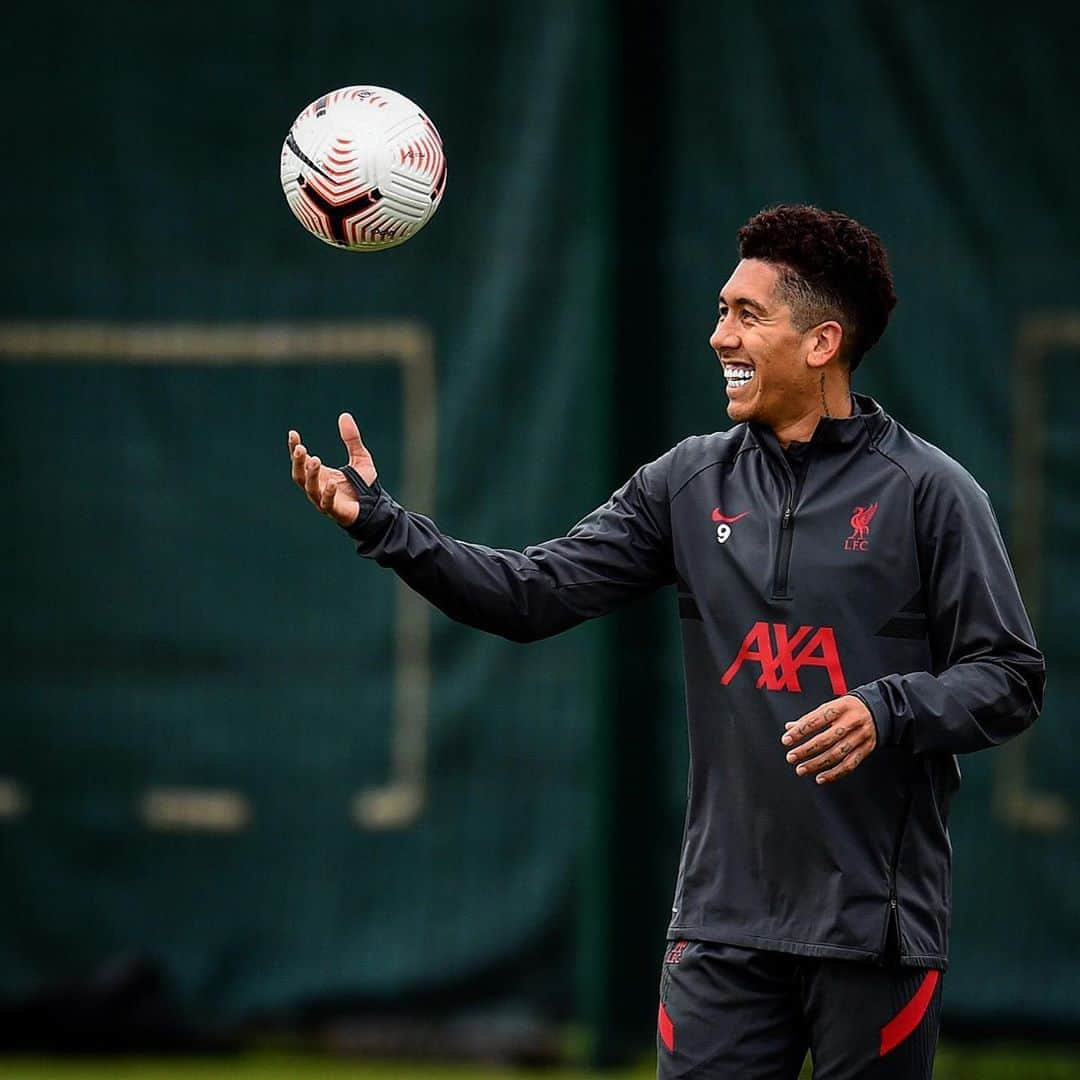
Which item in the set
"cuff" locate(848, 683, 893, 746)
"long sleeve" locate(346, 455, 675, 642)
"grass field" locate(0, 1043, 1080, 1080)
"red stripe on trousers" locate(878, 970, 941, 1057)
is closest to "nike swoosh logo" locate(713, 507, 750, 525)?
"long sleeve" locate(346, 455, 675, 642)

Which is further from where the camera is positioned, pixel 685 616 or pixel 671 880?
pixel 671 880

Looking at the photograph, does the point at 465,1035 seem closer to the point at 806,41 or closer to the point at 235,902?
the point at 235,902

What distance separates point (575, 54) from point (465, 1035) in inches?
135

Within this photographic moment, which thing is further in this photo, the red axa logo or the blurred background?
the blurred background

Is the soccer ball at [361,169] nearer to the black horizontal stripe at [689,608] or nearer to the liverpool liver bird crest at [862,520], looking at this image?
the black horizontal stripe at [689,608]

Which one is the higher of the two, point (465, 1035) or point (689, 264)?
point (689, 264)

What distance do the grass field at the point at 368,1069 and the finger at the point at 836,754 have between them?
349 centimetres

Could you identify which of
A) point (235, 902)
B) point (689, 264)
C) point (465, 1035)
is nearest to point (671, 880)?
point (465, 1035)

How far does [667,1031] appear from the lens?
421 centimetres

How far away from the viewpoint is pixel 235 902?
295 inches

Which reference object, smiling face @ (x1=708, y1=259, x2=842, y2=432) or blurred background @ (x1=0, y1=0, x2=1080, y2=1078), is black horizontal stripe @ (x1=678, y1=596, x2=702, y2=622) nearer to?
smiling face @ (x1=708, y1=259, x2=842, y2=432)

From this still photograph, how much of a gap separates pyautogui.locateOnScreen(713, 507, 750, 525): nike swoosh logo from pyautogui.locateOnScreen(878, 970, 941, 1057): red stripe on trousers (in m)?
0.97

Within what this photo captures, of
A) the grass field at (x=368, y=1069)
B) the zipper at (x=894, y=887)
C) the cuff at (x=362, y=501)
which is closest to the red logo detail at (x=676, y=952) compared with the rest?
the zipper at (x=894, y=887)

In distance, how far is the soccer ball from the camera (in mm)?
4598
